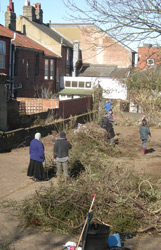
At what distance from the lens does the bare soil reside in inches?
A: 266

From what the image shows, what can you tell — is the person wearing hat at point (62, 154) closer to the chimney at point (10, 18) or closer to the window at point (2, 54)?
the window at point (2, 54)

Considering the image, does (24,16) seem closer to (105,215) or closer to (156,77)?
(156,77)

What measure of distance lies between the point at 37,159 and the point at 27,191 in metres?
1.20

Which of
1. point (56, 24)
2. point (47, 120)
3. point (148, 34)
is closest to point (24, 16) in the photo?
point (56, 24)

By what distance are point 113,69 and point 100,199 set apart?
38.0 meters

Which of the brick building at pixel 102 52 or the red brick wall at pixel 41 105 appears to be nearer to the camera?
the red brick wall at pixel 41 105

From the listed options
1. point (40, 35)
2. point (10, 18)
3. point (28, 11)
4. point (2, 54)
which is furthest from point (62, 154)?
point (28, 11)

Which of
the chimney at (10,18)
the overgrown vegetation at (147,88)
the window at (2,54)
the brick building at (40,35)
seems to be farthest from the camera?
the brick building at (40,35)

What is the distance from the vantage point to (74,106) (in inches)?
1041

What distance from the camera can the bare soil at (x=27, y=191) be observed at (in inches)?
266

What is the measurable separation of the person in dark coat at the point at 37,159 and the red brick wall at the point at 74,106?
39.1 feet

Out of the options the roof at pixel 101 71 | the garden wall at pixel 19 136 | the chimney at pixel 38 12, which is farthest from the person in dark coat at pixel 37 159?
the chimney at pixel 38 12

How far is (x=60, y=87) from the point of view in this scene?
41031 mm

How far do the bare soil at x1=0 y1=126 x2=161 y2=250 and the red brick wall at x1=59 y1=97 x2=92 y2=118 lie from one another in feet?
17.2
